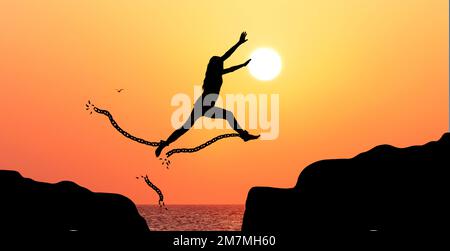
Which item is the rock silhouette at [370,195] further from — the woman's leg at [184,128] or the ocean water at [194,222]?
the ocean water at [194,222]

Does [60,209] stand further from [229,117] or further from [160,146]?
[229,117]

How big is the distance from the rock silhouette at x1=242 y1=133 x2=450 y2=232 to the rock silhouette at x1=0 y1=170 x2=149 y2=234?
5275mm

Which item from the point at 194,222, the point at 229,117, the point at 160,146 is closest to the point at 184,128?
the point at 160,146

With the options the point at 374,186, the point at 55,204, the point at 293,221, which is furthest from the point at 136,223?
the point at 374,186

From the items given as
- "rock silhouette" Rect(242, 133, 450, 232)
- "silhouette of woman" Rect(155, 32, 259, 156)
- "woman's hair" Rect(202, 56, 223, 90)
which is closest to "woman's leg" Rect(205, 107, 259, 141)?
"silhouette of woman" Rect(155, 32, 259, 156)

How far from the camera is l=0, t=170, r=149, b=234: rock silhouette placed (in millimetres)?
30031

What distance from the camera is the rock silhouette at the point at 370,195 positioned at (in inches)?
1117

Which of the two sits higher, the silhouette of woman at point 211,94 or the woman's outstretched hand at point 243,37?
the woman's outstretched hand at point 243,37

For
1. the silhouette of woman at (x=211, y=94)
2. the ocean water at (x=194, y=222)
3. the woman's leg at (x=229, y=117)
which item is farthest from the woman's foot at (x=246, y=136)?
the ocean water at (x=194, y=222)

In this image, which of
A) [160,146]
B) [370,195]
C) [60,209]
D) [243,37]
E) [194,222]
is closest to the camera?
[243,37]

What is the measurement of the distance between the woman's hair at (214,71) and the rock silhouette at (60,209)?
8016 millimetres

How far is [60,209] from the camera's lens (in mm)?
31000

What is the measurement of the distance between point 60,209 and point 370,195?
1122cm

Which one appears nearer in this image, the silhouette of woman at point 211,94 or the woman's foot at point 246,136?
the silhouette of woman at point 211,94
